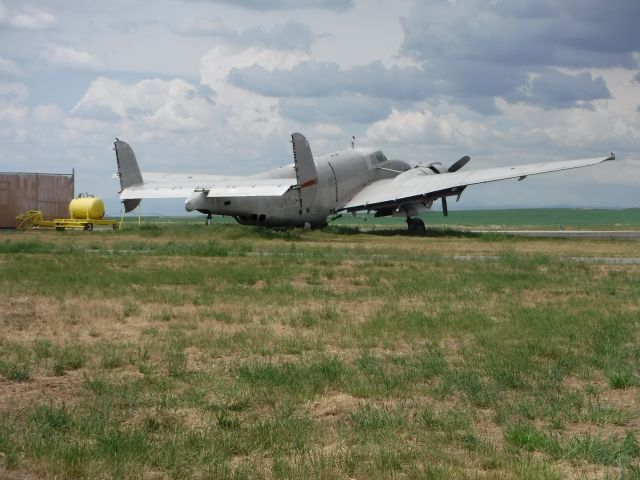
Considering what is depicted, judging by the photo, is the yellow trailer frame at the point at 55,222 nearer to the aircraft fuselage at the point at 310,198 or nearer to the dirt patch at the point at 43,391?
the aircraft fuselage at the point at 310,198

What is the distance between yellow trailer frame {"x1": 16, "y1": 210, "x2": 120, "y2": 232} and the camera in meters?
57.0

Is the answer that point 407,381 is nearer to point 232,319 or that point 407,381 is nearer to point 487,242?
point 232,319

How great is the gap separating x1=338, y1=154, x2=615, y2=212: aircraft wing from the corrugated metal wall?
1087 inches

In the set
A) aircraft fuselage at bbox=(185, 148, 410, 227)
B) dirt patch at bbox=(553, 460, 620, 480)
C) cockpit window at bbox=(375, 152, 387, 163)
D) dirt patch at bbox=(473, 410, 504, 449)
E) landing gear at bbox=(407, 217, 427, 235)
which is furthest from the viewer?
cockpit window at bbox=(375, 152, 387, 163)

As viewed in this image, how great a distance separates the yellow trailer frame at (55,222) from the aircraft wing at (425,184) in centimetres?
1932

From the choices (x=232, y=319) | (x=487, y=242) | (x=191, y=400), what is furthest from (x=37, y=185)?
(x=191, y=400)

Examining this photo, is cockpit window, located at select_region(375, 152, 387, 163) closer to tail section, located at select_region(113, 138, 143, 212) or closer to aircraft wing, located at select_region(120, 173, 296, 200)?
aircraft wing, located at select_region(120, 173, 296, 200)

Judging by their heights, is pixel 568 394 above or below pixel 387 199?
below

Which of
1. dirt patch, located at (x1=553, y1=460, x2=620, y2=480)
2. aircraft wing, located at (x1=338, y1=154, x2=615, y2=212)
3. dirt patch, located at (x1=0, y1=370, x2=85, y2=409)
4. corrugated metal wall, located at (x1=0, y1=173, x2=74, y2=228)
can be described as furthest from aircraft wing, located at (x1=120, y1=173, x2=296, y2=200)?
dirt patch, located at (x1=553, y1=460, x2=620, y2=480)

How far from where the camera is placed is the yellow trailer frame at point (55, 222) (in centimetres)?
5703

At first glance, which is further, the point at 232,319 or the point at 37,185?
the point at 37,185

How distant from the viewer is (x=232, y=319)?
686 inches

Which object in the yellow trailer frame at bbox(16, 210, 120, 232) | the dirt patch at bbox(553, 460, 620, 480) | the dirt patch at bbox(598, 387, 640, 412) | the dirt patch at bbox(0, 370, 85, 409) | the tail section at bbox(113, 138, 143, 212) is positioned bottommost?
the dirt patch at bbox(0, 370, 85, 409)

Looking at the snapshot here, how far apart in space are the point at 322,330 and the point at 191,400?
6.05m
